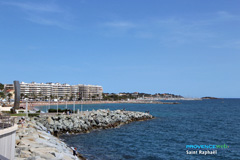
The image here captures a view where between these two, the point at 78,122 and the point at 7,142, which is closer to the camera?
the point at 7,142

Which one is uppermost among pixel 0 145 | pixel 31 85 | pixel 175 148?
pixel 31 85

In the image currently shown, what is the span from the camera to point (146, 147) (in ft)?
88.9

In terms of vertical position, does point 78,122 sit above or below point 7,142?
below

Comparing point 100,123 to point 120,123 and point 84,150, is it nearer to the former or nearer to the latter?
point 120,123

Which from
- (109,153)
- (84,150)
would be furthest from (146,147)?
(84,150)

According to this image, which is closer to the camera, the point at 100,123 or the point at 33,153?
the point at 33,153

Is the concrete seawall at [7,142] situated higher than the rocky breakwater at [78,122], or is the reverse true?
the concrete seawall at [7,142]

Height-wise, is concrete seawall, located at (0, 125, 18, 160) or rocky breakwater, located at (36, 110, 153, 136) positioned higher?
concrete seawall, located at (0, 125, 18, 160)

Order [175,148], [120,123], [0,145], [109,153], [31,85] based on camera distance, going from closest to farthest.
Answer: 1. [0,145]
2. [109,153]
3. [175,148]
4. [120,123]
5. [31,85]

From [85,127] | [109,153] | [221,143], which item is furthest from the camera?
[85,127]

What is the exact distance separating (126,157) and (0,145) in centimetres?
1486

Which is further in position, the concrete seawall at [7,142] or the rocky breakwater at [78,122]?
the rocky breakwater at [78,122]

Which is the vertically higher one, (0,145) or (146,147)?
(0,145)

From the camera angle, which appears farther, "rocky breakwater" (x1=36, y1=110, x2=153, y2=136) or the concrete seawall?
"rocky breakwater" (x1=36, y1=110, x2=153, y2=136)
